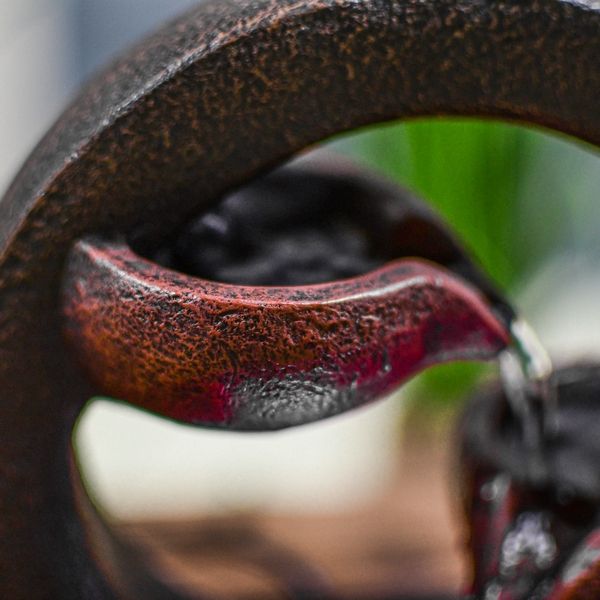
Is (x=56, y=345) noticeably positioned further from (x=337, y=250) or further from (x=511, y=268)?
(x=511, y=268)

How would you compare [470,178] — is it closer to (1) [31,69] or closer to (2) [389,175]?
(2) [389,175]

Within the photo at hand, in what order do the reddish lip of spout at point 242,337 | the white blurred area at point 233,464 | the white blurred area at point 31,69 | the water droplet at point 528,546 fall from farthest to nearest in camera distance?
the white blurred area at point 31,69 < the white blurred area at point 233,464 < the water droplet at point 528,546 < the reddish lip of spout at point 242,337

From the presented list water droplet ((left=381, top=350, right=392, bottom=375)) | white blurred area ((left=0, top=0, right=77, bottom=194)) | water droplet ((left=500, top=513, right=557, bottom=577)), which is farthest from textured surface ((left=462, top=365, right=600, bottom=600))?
white blurred area ((left=0, top=0, right=77, bottom=194))

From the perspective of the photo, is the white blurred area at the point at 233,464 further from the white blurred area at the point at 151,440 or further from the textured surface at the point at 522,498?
the textured surface at the point at 522,498

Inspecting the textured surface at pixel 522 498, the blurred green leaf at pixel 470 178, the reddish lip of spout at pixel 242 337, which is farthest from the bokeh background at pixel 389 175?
the reddish lip of spout at pixel 242 337

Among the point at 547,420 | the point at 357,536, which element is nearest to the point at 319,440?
the point at 357,536
